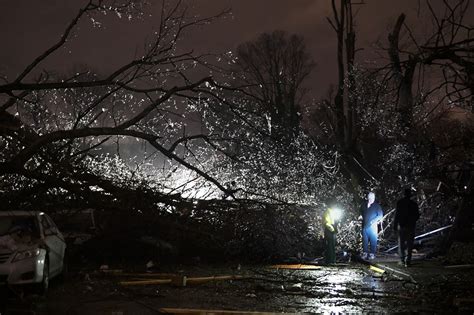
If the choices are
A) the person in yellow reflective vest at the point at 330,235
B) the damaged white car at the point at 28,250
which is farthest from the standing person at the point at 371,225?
the damaged white car at the point at 28,250

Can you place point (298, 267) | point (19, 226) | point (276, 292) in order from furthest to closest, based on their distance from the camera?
point (298, 267) → point (19, 226) → point (276, 292)

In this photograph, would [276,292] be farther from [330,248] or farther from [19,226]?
[19,226]

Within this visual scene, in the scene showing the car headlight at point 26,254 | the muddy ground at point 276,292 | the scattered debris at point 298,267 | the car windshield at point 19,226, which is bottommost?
the muddy ground at point 276,292

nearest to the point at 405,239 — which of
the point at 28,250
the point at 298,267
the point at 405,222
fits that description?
the point at 405,222

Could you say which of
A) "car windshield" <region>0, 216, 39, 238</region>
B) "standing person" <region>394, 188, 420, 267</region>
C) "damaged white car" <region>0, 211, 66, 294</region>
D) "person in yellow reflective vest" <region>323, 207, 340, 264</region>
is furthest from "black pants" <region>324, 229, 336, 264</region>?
"car windshield" <region>0, 216, 39, 238</region>

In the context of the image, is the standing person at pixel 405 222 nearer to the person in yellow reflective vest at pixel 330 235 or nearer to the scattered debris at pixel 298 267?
the person in yellow reflective vest at pixel 330 235

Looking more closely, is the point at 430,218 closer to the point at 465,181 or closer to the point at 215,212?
the point at 465,181

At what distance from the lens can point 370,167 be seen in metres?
22.3

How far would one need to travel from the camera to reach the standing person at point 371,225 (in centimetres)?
1430

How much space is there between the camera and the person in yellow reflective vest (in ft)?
45.1

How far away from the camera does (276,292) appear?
31.1 feet

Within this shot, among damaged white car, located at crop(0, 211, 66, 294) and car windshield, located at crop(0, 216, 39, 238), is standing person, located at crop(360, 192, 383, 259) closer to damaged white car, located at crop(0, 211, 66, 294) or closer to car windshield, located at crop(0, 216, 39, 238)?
damaged white car, located at crop(0, 211, 66, 294)

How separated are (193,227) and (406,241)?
17.4 ft

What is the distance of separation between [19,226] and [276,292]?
4894 mm
